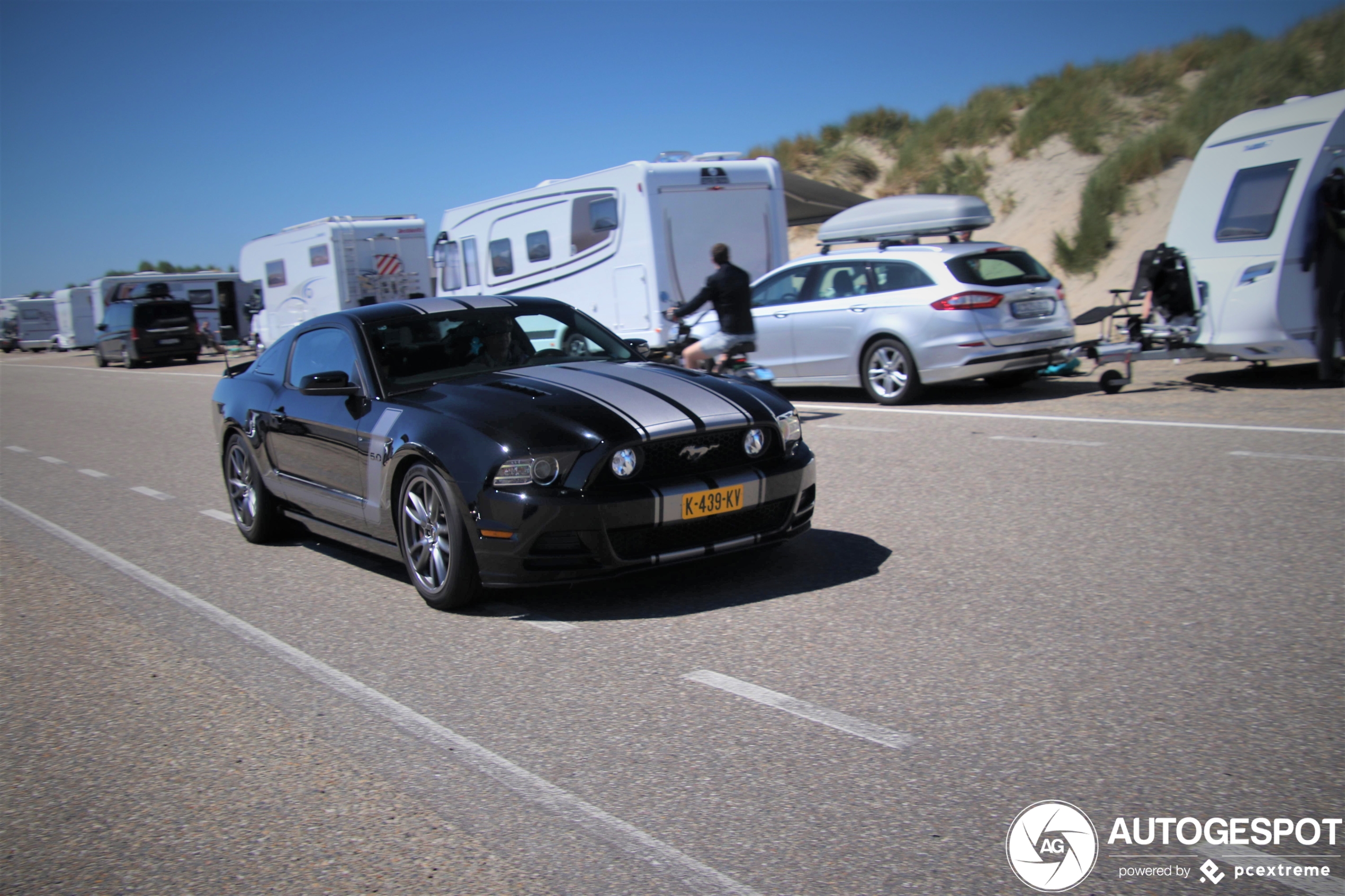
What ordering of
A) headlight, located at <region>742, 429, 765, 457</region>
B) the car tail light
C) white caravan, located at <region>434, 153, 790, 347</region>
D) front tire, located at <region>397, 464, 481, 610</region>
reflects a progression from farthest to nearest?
1. white caravan, located at <region>434, 153, 790, 347</region>
2. the car tail light
3. headlight, located at <region>742, 429, 765, 457</region>
4. front tire, located at <region>397, 464, 481, 610</region>

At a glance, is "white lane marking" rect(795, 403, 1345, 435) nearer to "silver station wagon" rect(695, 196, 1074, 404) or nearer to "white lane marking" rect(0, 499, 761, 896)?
"silver station wagon" rect(695, 196, 1074, 404)

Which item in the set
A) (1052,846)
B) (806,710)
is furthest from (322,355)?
(1052,846)

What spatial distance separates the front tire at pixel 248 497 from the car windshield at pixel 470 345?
1615 millimetres

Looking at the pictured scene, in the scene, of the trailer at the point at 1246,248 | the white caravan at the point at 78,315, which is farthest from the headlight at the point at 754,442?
the white caravan at the point at 78,315

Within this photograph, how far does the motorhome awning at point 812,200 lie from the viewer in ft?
78.6

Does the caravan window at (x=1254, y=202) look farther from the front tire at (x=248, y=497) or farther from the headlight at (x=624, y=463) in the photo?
the front tire at (x=248, y=497)

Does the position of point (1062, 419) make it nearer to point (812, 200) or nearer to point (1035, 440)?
point (1035, 440)

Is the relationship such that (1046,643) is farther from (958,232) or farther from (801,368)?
(958,232)

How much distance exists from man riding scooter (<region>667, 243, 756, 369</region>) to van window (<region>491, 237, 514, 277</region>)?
7165mm

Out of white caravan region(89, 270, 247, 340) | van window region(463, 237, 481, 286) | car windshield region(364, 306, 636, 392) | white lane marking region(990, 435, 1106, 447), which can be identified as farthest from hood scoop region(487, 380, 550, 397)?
white caravan region(89, 270, 247, 340)

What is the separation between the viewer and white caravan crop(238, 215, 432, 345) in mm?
25203

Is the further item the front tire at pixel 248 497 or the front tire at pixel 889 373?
the front tire at pixel 889 373

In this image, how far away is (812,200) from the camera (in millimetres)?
24469

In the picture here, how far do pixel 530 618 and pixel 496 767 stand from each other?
168 centimetres
